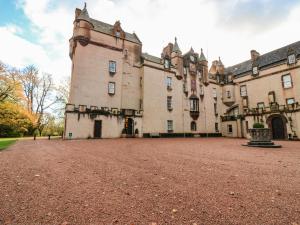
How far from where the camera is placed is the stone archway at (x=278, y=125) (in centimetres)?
2383

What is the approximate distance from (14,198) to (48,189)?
686mm

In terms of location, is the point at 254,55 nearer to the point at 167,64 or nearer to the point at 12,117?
the point at 167,64

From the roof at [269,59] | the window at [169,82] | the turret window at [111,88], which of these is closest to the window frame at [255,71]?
the roof at [269,59]

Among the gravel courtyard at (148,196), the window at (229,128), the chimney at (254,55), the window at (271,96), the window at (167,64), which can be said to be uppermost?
the chimney at (254,55)

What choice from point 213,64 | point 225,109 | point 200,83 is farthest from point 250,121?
point 213,64

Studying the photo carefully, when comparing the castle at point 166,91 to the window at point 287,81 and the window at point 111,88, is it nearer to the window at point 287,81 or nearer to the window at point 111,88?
the window at point 111,88

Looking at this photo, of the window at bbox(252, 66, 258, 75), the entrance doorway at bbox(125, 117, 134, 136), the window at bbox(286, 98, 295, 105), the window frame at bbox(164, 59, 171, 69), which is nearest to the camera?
the entrance doorway at bbox(125, 117, 134, 136)

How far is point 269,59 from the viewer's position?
1204 inches

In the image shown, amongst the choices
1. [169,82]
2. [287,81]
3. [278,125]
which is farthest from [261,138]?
[287,81]

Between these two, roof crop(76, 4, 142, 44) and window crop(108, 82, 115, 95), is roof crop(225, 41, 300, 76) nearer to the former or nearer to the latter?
roof crop(76, 4, 142, 44)

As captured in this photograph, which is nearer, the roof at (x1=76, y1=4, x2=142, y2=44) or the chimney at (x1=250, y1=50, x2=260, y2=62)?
the roof at (x1=76, y1=4, x2=142, y2=44)

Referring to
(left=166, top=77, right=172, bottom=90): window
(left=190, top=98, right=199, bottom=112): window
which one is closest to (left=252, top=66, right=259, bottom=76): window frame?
(left=190, top=98, right=199, bottom=112): window

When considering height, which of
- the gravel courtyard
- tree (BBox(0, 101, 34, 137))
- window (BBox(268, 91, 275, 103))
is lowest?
the gravel courtyard

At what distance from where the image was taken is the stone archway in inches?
938
